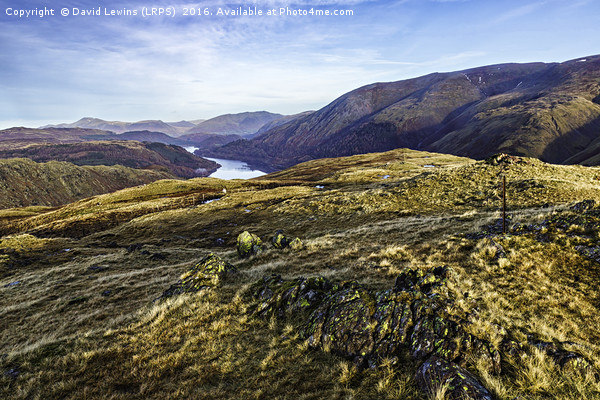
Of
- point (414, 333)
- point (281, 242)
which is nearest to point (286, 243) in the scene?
point (281, 242)

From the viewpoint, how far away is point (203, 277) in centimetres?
1560

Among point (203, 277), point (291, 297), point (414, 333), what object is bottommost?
point (203, 277)

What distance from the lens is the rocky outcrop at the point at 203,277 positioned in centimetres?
1492

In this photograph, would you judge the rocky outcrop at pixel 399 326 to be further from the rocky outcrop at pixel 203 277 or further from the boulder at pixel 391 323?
the rocky outcrop at pixel 203 277

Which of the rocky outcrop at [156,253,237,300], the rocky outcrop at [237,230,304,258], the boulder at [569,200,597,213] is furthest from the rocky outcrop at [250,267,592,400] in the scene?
the boulder at [569,200,597,213]

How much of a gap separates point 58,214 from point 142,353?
9789cm

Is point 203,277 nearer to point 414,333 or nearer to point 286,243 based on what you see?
point 286,243

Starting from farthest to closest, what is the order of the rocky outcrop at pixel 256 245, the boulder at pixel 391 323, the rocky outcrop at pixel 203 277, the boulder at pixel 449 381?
the rocky outcrop at pixel 256 245, the rocky outcrop at pixel 203 277, the boulder at pixel 391 323, the boulder at pixel 449 381

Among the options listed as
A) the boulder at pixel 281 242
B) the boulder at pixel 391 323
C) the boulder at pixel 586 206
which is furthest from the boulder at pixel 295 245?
the boulder at pixel 586 206

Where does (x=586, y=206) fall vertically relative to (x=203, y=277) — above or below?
above

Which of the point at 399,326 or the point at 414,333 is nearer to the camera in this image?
the point at 414,333

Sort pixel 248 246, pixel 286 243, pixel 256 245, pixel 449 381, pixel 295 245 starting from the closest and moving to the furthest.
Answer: pixel 449 381
pixel 295 245
pixel 286 243
pixel 248 246
pixel 256 245

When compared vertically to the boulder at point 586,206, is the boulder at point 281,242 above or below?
below

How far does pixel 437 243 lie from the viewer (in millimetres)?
17141
